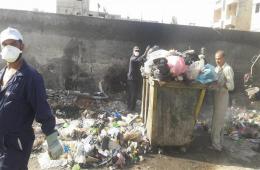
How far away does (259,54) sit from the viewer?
362 inches

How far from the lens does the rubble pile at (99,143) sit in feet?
15.8

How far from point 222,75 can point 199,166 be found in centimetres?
159

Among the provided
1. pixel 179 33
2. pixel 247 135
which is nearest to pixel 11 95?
pixel 247 135

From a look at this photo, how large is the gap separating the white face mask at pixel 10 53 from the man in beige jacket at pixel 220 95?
3.67 m

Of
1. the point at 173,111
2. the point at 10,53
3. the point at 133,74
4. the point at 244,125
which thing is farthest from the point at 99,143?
the point at 244,125

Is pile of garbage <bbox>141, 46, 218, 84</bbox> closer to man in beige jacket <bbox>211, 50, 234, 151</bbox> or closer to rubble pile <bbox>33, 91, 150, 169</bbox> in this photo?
man in beige jacket <bbox>211, 50, 234, 151</bbox>

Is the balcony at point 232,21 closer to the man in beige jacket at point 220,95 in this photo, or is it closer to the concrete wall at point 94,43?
the concrete wall at point 94,43

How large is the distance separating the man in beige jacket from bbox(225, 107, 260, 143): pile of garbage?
853mm

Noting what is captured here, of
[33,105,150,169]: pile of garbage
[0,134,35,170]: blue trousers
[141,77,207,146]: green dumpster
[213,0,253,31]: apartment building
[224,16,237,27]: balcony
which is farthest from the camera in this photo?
[224,16,237,27]: balcony

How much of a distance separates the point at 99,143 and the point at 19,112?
2.57 meters

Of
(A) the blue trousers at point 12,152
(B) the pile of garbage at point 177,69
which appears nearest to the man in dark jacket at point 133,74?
(B) the pile of garbage at point 177,69

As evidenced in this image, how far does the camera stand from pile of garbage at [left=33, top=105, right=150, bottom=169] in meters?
4.80

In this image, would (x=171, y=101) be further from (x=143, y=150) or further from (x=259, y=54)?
(x=259, y=54)

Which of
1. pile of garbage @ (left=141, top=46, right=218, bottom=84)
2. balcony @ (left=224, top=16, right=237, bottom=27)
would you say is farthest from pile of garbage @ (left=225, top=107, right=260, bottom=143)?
balcony @ (left=224, top=16, right=237, bottom=27)
